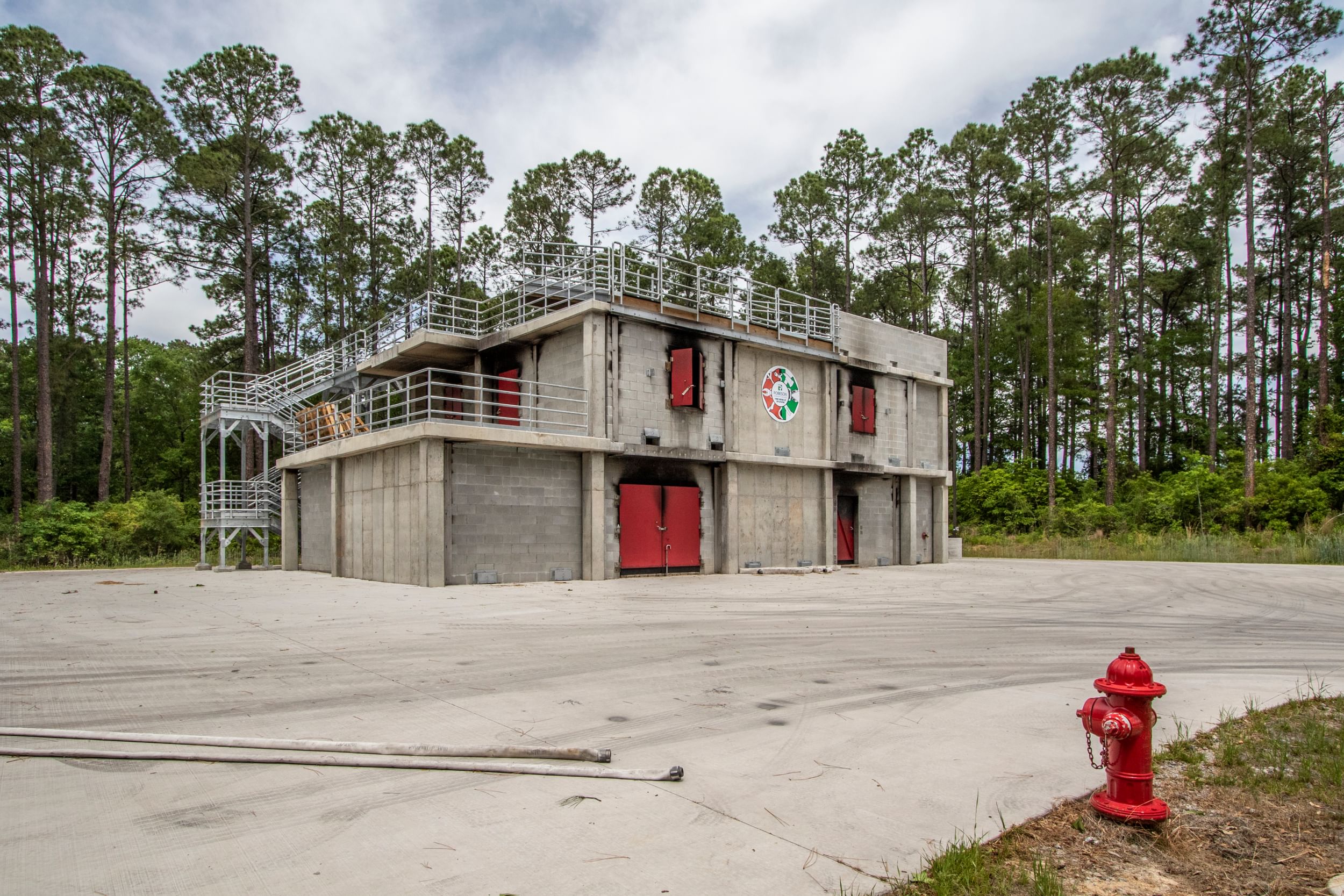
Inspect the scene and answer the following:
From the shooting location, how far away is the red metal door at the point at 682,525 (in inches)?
747

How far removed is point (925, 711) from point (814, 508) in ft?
55.8

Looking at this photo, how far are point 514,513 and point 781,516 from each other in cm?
799

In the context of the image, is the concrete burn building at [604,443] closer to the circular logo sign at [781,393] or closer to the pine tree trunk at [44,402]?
the circular logo sign at [781,393]

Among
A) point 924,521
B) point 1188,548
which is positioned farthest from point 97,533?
point 1188,548

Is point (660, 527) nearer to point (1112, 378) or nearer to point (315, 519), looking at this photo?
point (315, 519)

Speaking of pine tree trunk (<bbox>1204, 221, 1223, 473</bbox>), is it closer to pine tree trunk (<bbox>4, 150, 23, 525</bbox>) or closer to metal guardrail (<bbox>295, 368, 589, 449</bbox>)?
metal guardrail (<bbox>295, 368, 589, 449</bbox>)

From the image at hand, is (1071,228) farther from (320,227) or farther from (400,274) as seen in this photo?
(320,227)

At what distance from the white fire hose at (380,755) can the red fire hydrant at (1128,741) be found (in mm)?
1945

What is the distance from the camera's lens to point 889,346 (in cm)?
2498

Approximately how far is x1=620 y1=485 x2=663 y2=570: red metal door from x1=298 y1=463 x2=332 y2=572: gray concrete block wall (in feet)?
25.9

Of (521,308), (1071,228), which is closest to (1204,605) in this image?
(521,308)

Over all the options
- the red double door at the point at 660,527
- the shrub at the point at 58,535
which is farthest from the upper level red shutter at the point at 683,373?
the shrub at the point at 58,535

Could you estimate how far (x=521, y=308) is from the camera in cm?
1986

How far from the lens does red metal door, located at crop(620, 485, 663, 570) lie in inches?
715
